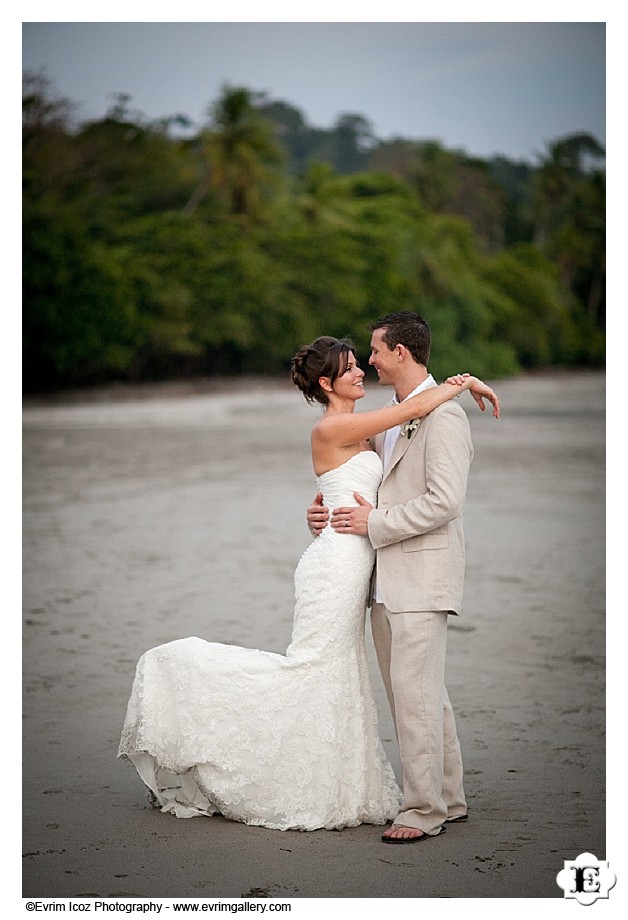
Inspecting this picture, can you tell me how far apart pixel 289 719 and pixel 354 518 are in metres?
0.73

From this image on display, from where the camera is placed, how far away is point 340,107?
3145 centimetres

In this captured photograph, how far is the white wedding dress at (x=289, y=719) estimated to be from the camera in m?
4.23

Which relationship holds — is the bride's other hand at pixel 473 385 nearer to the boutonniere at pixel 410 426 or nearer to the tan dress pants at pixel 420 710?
the boutonniere at pixel 410 426

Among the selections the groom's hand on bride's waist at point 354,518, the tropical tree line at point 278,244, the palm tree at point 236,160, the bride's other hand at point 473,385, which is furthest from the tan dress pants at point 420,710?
the palm tree at point 236,160

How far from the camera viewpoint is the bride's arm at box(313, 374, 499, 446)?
13.6 ft

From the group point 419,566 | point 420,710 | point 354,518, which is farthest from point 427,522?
point 420,710

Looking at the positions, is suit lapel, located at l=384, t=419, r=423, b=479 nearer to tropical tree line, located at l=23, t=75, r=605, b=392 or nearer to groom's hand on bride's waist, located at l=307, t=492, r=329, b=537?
groom's hand on bride's waist, located at l=307, t=492, r=329, b=537

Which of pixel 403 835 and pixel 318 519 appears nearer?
pixel 403 835

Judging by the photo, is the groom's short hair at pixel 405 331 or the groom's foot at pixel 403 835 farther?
the groom's short hair at pixel 405 331

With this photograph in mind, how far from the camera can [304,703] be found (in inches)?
168

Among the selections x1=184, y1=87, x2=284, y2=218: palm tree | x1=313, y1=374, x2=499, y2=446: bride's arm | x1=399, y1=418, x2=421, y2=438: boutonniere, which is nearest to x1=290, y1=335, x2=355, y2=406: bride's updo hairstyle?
x1=313, y1=374, x2=499, y2=446: bride's arm

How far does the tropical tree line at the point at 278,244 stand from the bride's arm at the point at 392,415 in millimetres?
24784

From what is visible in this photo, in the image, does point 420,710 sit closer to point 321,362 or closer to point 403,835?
point 403,835
